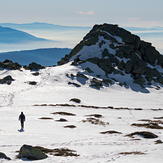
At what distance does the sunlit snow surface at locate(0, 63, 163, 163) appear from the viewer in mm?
21328

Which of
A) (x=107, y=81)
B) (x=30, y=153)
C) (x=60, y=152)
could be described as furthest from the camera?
(x=107, y=81)

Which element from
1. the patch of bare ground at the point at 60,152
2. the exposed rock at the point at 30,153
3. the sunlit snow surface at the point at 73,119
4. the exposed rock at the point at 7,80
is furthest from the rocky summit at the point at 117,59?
the exposed rock at the point at 30,153

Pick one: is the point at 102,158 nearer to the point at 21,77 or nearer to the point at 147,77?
the point at 21,77

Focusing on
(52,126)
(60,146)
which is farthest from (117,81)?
(60,146)

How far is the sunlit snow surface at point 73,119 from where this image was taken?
2133cm

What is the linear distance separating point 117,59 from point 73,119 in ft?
187

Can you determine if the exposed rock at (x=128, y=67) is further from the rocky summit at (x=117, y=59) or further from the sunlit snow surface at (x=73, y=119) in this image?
the sunlit snow surface at (x=73, y=119)

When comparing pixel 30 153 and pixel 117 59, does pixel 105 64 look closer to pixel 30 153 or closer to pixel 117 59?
pixel 117 59

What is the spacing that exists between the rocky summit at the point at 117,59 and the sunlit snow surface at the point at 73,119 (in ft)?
20.8

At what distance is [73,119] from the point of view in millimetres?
38062

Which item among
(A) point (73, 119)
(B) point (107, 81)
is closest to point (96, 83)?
(B) point (107, 81)

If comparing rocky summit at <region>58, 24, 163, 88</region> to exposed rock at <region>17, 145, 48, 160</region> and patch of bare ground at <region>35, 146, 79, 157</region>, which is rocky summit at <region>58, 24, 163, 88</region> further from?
exposed rock at <region>17, 145, 48, 160</region>

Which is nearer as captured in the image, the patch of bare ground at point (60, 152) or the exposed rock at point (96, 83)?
the patch of bare ground at point (60, 152)

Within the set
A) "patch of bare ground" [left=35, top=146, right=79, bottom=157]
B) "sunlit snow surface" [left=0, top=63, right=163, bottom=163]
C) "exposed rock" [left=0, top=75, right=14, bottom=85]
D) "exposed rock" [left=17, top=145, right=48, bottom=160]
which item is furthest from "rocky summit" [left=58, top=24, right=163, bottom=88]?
"exposed rock" [left=17, top=145, right=48, bottom=160]
